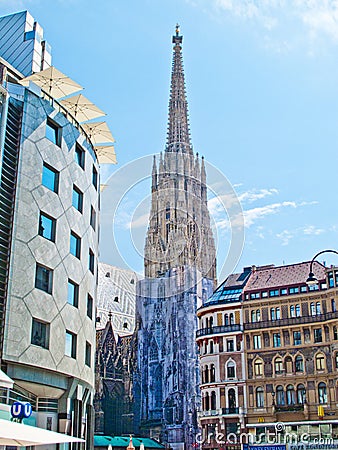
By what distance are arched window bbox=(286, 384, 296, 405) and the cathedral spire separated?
72.8m

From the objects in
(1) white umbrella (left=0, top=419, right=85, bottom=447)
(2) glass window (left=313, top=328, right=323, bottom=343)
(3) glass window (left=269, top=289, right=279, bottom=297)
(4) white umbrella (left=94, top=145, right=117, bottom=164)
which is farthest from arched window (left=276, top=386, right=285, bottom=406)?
(1) white umbrella (left=0, top=419, right=85, bottom=447)

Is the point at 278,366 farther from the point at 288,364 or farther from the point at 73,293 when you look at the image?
the point at 73,293

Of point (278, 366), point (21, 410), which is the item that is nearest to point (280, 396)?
point (278, 366)

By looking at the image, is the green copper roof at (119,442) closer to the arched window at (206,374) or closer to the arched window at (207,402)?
the arched window at (207,402)

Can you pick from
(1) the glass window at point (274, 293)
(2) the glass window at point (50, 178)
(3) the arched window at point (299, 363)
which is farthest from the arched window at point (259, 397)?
(2) the glass window at point (50, 178)

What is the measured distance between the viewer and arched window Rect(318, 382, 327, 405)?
52188 millimetres

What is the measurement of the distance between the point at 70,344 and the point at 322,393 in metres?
27.3

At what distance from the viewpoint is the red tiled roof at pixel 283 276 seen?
58094mm

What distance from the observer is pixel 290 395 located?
5406 centimetres

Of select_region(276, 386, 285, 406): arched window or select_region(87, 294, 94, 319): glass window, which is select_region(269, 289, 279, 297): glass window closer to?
select_region(276, 386, 285, 406): arched window

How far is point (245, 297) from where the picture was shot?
59219 mm

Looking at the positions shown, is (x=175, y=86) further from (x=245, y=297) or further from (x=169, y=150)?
(x=245, y=297)

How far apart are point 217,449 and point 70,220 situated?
3048 centimetres

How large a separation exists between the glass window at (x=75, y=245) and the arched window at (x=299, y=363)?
26.6 meters
